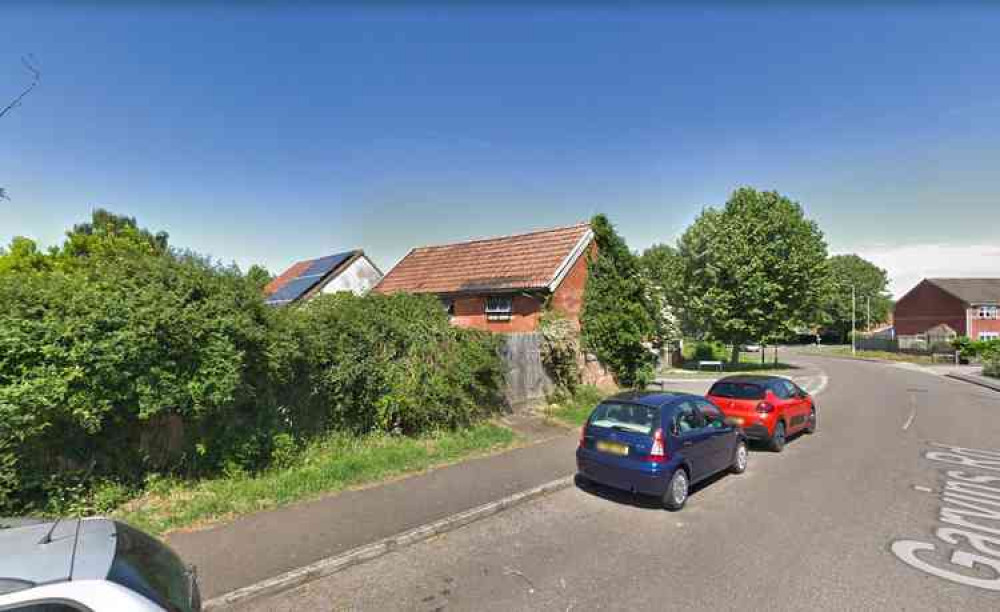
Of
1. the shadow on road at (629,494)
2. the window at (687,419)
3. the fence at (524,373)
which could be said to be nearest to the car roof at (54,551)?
the shadow on road at (629,494)

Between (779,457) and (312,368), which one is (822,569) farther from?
(312,368)

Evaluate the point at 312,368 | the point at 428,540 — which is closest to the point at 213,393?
the point at 312,368

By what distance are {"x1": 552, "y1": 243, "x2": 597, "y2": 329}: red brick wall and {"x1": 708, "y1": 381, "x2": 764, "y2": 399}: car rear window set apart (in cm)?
564

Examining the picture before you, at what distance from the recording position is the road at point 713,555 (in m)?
4.38

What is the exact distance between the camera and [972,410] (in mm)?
15445

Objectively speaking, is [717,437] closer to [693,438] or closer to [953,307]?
[693,438]

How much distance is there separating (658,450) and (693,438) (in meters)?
0.97

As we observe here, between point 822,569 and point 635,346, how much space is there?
10.7 metres

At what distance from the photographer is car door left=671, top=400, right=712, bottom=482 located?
22.4 feet

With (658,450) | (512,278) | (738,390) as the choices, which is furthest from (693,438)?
(512,278)

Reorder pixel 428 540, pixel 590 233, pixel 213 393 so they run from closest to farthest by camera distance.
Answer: pixel 428 540 → pixel 213 393 → pixel 590 233

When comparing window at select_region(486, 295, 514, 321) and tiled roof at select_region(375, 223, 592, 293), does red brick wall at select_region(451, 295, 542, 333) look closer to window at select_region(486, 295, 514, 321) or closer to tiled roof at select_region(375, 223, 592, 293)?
window at select_region(486, 295, 514, 321)

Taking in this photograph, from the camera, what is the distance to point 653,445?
6.48 metres

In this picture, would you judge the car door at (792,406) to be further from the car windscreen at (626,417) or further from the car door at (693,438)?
the car windscreen at (626,417)
